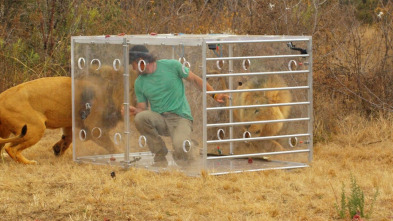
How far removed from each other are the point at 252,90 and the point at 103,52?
173 cm

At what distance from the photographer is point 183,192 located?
6992 millimetres

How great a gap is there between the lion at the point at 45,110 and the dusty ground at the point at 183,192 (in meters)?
0.30

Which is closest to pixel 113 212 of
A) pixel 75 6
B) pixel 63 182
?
pixel 63 182

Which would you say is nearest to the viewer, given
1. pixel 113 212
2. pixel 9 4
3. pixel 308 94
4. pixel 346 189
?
pixel 113 212

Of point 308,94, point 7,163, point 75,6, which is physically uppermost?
point 75,6

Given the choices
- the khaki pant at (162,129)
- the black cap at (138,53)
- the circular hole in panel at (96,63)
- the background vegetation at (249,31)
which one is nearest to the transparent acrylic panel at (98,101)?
the circular hole in panel at (96,63)

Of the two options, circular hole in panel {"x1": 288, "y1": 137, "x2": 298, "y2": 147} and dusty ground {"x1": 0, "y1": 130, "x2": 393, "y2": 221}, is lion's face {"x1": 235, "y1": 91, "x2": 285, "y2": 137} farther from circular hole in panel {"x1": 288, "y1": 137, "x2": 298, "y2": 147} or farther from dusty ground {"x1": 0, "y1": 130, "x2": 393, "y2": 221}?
dusty ground {"x1": 0, "y1": 130, "x2": 393, "y2": 221}

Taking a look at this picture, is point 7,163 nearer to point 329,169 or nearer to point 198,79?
point 198,79

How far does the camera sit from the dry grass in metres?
6.22

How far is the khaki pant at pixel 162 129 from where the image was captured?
7.90 metres

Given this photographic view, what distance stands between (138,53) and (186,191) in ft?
5.94

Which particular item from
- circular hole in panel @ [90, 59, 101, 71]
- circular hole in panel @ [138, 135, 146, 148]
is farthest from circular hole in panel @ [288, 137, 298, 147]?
circular hole in panel @ [90, 59, 101, 71]

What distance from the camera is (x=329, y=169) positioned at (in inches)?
313

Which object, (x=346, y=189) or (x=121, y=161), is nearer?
(x=346, y=189)
